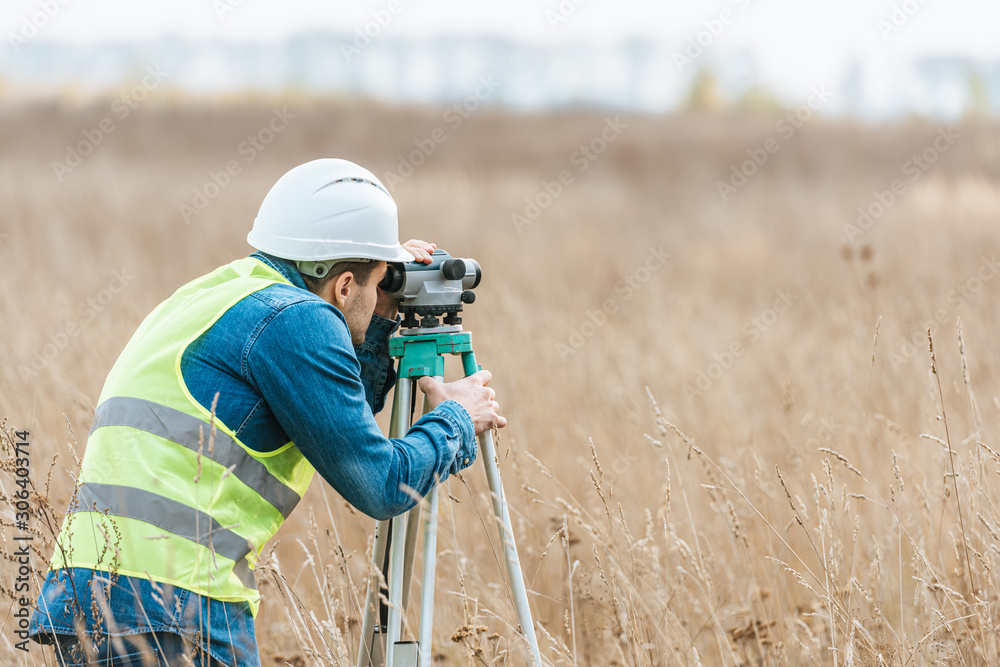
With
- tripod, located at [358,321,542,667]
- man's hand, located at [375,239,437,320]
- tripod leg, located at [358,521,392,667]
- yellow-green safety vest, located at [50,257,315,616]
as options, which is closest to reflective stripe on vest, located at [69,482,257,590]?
yellow-green safety vest, located at [50,257,315,616]

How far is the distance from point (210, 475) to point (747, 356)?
14.7ft

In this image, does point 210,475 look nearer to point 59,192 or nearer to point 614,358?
point 614,358

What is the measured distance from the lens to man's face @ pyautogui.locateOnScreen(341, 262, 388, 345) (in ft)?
5.57

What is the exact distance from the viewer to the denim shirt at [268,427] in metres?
1.42

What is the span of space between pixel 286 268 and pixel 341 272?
0.12m

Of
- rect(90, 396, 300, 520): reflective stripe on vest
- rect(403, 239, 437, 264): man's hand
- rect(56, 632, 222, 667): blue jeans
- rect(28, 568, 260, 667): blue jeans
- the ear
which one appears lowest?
rect(56, 632, 222, 667): blue jeans

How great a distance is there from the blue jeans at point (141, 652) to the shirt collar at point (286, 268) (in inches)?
28.8

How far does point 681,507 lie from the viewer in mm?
3250

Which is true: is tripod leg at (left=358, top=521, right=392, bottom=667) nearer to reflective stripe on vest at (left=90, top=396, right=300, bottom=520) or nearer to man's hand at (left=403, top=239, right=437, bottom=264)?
reflective stripe on vest at (left=90, top=396, right=300, bottom=520)

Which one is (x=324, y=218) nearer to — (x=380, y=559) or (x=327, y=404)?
(x=327, y=404)

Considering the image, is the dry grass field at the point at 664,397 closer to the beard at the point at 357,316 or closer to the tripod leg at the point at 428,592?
the tripod leg at the point at 428,592

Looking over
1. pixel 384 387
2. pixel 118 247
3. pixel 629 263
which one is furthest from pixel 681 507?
pixel 118 247

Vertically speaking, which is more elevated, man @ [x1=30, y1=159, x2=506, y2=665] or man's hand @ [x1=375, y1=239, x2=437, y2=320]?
man's hand @ [x1=375, y1=239, x2=437, y2=320]

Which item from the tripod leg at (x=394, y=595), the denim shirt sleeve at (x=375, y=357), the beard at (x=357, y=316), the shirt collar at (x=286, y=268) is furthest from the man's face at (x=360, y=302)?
the tripod leg at (x=394, y=595)
